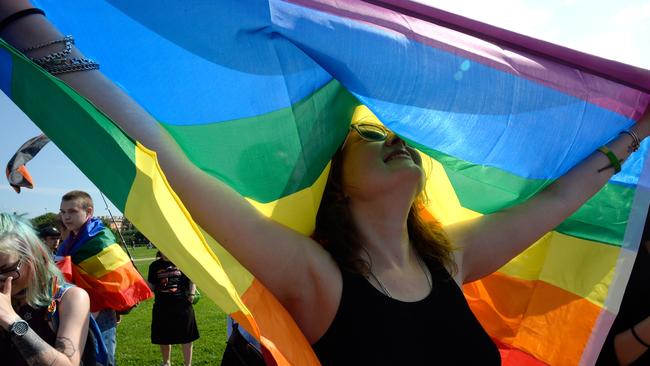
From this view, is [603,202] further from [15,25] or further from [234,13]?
[15,25]

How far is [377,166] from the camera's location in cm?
161

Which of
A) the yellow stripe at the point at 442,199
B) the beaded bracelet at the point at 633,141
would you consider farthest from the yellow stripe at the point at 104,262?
the beaded bracelet at the point at 633,141

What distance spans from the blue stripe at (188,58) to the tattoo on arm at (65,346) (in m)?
0.99

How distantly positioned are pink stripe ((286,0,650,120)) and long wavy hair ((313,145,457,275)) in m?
0.45

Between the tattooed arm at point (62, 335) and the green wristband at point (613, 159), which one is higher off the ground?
the green wristband at point (613, 159)

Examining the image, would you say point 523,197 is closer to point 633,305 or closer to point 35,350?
point 633,305

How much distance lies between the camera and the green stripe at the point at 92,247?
3.90m

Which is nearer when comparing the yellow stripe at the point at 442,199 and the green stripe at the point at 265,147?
the green stripe at the point at 265,147

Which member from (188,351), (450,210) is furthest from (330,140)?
(188,351)

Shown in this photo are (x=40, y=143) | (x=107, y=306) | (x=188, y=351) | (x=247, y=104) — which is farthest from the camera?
(x=188, y=351)

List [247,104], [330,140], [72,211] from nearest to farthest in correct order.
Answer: [247,104]
[330,140]
[72,211]

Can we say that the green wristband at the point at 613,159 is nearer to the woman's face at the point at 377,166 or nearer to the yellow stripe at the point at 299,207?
the woman's face at the point at 377,166

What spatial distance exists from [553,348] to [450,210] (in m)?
0.65

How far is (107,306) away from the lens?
3.93 meters
